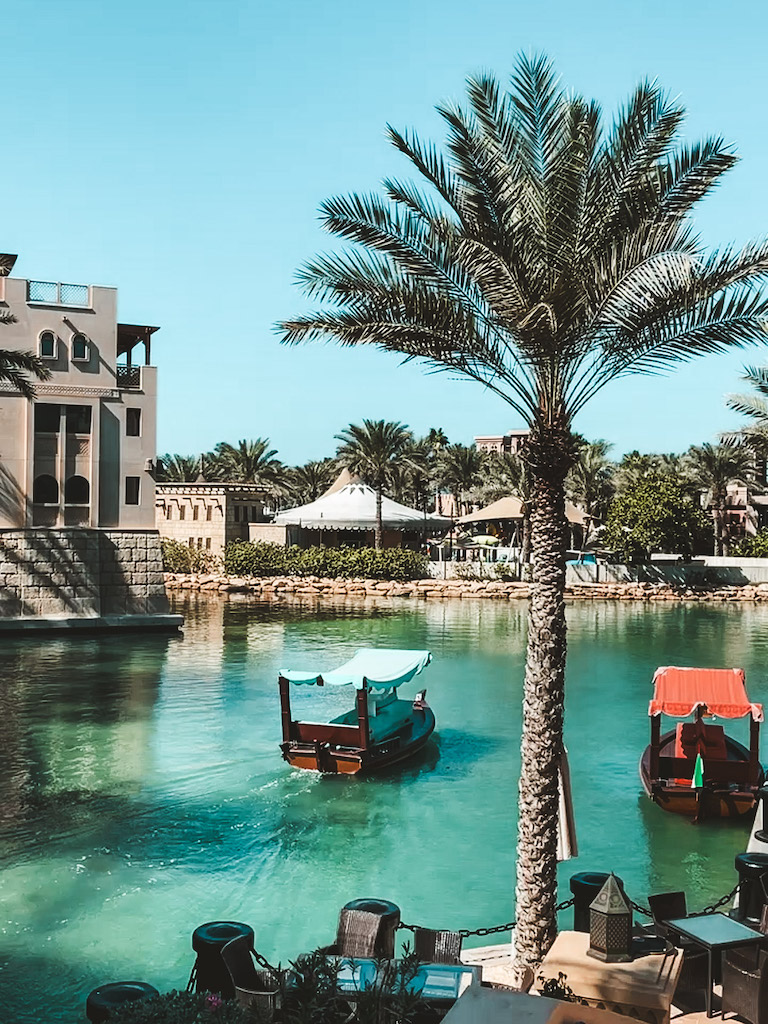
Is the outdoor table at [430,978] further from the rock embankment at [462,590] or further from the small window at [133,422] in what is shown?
the rock embankment at [462,590]

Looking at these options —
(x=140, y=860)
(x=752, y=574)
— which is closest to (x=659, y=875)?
(x=140, y=860)

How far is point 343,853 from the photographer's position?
15.4m

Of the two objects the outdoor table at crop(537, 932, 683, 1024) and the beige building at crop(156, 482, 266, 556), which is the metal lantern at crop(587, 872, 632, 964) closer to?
the outdoor table at crop(537, 932, 683, 1024)

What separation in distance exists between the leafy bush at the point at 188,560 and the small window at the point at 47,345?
2602cm

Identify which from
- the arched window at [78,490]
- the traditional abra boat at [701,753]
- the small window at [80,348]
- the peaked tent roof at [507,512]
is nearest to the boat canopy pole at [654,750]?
the traditional abra boat at [701,753]

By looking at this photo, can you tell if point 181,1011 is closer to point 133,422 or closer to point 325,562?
point 133,422

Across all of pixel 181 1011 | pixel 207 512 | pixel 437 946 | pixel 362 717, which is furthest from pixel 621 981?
pixel 207 512

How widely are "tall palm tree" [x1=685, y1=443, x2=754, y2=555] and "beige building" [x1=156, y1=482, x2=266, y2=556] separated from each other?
30.0 m

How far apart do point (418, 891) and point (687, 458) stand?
6505cm

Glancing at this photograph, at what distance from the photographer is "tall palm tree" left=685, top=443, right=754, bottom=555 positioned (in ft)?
222

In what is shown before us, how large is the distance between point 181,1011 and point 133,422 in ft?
124

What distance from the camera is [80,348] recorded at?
40281 mm

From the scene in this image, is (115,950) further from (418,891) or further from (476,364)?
(476,364)

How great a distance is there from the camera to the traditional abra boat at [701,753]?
1617 centimetres
